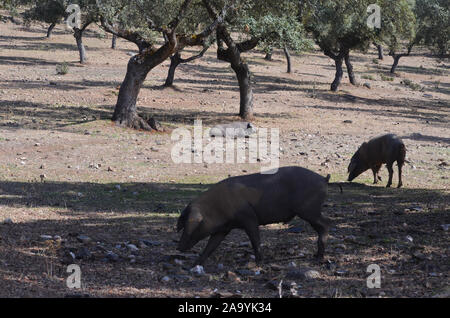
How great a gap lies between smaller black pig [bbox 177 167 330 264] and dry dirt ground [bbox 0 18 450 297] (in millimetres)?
414

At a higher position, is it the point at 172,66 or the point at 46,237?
the point at 172,66

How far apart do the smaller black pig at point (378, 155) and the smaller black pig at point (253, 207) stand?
7.45 meters

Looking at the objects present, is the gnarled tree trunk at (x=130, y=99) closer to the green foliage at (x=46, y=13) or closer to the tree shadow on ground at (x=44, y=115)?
the tree shadow on ground at (x=44, y=115)

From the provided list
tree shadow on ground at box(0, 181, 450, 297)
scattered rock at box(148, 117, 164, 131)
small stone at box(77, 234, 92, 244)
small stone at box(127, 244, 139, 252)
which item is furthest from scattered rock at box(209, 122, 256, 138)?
small stone at box(127, 244, 139, 252)


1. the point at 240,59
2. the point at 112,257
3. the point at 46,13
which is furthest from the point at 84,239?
the point at 46,13

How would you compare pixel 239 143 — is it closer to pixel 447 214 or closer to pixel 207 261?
pixel 447 214

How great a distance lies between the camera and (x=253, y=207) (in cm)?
908

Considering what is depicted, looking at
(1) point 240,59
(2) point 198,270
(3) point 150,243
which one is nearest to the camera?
(2) point 198,270

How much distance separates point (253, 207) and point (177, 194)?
5.54 meters

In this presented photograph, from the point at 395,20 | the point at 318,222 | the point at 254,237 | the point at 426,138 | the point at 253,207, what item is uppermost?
the point at 395,20

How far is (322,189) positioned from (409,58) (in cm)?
6725

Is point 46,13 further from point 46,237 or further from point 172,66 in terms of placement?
point 46,237

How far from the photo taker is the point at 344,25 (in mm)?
34438

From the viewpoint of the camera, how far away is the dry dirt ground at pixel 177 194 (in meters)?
7.98
